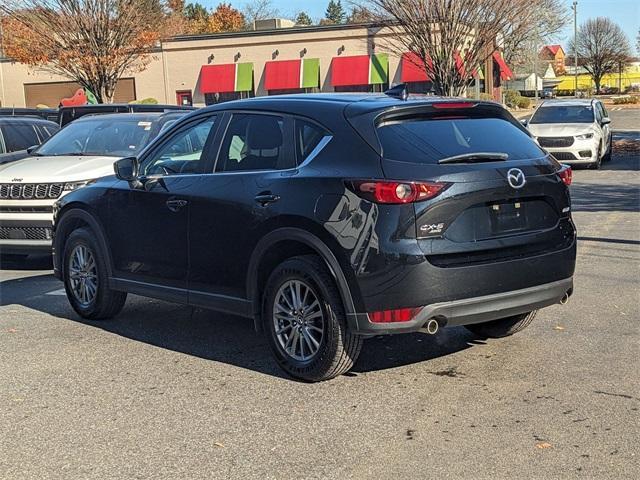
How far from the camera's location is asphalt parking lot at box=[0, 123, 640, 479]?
4359 millimetres

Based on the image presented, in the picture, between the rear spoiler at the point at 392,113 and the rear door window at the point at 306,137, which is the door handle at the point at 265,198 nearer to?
the rear door window at the point at 306,137

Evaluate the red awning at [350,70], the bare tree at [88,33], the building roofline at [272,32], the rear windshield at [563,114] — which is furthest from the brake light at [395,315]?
the building roofline at [272,32]

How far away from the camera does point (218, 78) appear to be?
162 feet

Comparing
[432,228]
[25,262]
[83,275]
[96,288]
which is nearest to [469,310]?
[432,228]

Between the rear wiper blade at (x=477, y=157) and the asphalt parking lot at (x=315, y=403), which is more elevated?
the rear wiper blade at (x=477, y=157)

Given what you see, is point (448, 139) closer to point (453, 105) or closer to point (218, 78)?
point (453, 105)

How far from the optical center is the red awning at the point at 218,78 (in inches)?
1925

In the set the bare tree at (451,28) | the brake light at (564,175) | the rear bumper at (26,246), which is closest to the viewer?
the brake light at (564,175)

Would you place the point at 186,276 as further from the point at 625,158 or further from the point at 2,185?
the point at 625,158

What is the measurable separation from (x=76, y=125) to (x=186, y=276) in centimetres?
610

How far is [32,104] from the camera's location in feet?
175

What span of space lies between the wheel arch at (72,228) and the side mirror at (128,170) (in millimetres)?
541

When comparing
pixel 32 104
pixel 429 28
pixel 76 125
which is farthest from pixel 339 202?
pixel 32 104

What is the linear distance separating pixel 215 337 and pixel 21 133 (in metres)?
8.10
